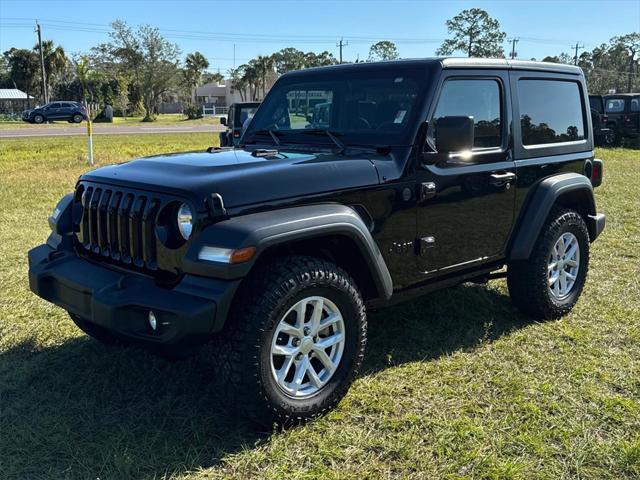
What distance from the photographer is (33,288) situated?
11.3ft

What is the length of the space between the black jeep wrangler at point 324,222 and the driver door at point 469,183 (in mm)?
12

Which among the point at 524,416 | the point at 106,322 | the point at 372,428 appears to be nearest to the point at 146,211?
the point at 106,322

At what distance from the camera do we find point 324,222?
3.03 m

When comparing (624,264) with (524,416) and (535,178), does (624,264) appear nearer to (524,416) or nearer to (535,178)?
(535,178)

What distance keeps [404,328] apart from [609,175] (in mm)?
11115

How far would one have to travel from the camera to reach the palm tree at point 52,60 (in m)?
63.5

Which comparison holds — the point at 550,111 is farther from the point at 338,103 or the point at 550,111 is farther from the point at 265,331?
the point at 265,331

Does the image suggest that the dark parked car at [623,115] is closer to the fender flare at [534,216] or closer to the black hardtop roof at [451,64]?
the black hardtop roof at [451,64]

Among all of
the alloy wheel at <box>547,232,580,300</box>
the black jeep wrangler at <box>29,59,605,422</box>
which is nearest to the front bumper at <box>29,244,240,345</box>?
the black jeep wrangler at <box>29,59,605,422</box>

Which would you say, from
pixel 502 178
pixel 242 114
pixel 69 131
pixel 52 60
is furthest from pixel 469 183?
pixel 52 60

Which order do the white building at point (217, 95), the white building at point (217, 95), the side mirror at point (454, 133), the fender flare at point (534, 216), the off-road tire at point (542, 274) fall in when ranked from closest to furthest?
the side mirror at point (454, 133) → the fender flare at point (534, 216) → the off-road tire at point (542, 274) → the white building at point (217, 95) → the white building at point (217, 95)

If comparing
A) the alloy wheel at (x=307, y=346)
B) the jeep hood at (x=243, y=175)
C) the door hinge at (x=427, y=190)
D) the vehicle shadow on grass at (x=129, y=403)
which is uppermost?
the jeep hood at (x=243, y=175)

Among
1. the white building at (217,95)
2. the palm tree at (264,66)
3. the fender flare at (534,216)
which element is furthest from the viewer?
the white building at (217,95)

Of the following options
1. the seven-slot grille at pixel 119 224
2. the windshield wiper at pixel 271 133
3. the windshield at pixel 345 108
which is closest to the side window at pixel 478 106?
the windshield at pixel 345 108
